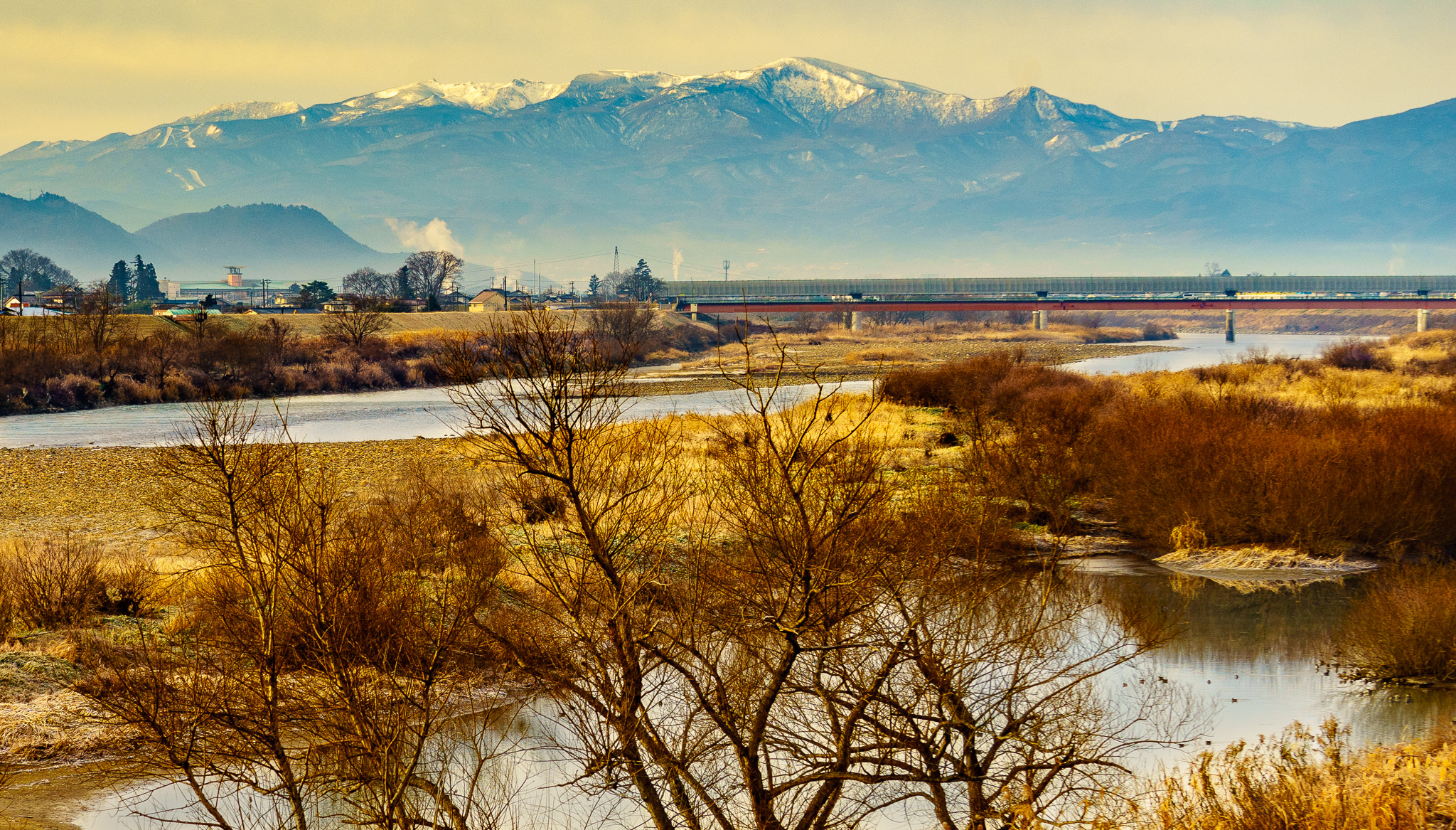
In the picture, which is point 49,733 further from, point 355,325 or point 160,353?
point 355,325

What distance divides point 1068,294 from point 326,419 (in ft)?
427

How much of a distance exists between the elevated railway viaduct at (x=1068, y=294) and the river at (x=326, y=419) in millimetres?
69734

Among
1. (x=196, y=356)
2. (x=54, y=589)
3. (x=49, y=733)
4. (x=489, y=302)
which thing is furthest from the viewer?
(x=489, y=302)

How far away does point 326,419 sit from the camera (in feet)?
205

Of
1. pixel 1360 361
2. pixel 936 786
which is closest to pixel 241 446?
pixel 936 786

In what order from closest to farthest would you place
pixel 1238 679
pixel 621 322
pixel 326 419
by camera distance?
pixel 1238 679 → pixel 326 419 → pixel 621 322

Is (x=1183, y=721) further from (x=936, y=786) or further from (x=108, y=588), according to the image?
(x=108, y=588)

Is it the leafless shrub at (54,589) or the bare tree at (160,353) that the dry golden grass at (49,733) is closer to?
the leafless shrub at (54,589)

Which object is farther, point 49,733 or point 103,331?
point 103,331

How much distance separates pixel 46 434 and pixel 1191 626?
4946cm

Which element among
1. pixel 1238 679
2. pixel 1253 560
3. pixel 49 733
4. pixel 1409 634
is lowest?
pixel 1238 679

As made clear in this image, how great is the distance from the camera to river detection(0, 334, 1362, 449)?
168ft

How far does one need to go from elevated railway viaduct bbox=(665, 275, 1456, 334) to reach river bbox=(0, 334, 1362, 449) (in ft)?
229

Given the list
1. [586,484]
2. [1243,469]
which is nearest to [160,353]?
[1243,469]
